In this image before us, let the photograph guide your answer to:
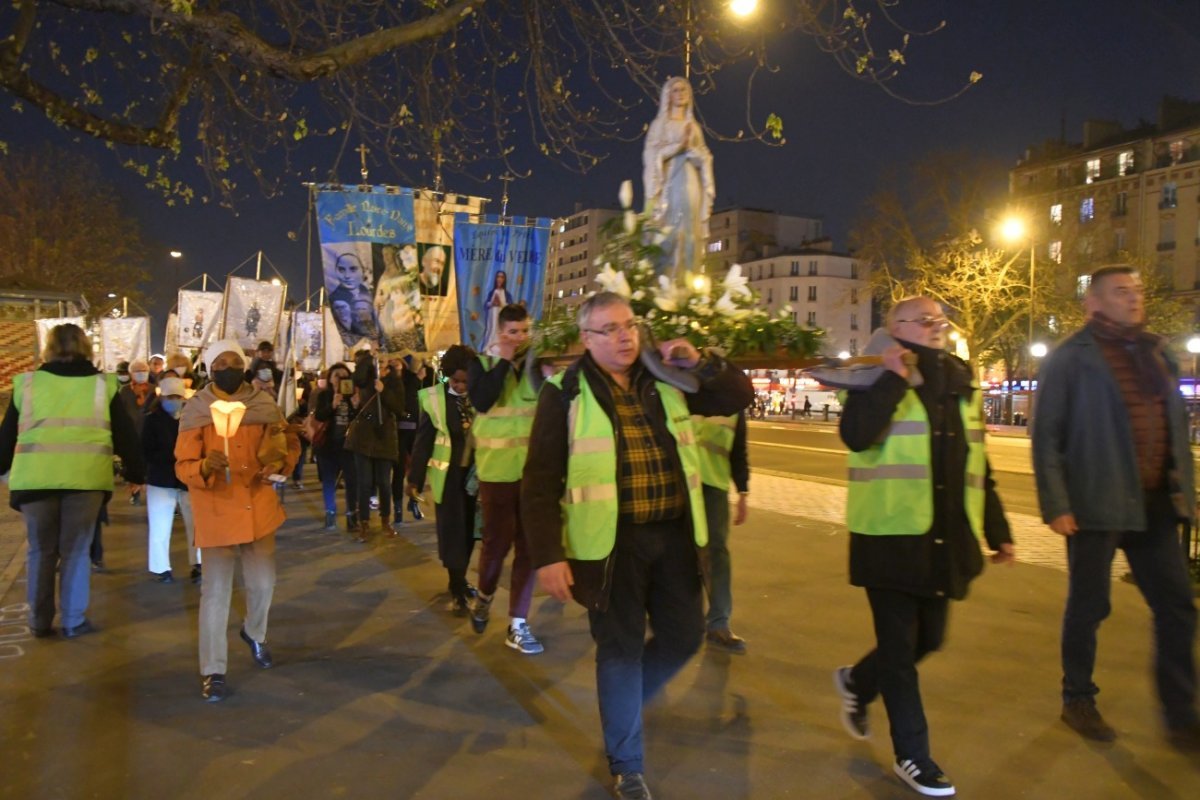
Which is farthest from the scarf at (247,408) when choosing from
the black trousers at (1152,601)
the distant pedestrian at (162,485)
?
the black trousers at (1152,601)

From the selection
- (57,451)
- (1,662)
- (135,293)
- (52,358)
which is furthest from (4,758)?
(135,293)

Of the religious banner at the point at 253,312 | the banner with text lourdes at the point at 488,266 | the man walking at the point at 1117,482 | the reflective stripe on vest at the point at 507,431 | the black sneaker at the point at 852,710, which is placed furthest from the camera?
the religious banner at the point at 253,312

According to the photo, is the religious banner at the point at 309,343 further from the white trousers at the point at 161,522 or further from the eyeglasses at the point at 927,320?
the eyeglasses at the point at 927,320

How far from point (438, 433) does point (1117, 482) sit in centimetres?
453

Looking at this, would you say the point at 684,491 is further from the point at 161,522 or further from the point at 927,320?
the point at 161,522

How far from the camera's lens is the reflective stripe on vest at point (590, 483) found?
376 centimetres

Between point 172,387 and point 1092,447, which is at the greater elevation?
point 172,387

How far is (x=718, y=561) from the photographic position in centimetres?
612

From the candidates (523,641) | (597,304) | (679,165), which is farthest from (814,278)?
(597,304)

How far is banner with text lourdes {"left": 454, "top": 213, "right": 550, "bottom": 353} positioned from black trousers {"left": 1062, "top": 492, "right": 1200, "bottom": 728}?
784cm

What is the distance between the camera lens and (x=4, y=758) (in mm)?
4324

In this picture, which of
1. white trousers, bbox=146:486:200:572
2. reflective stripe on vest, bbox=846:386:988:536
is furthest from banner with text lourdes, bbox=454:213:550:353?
reflective stripe on vest, bbox=846:386:988:536

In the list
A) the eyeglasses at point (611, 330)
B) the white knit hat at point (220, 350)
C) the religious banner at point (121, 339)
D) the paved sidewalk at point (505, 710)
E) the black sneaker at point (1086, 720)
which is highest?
the religious banner at point (121, 339)

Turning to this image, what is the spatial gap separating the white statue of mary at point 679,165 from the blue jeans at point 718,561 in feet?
5.06
